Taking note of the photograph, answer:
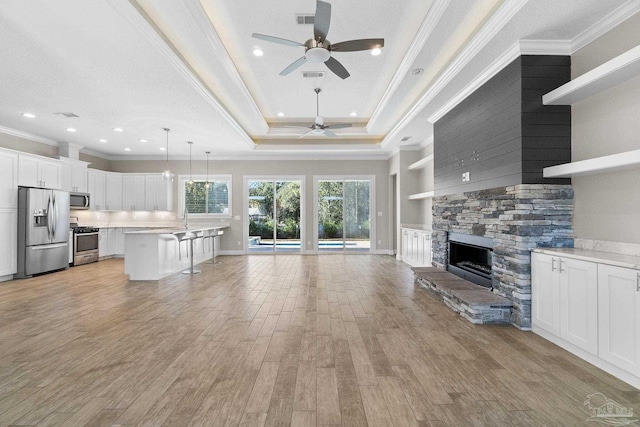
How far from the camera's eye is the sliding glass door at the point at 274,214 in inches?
377

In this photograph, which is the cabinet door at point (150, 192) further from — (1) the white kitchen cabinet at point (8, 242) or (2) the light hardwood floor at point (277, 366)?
(2) the light hardwood floor at point (277, 366)

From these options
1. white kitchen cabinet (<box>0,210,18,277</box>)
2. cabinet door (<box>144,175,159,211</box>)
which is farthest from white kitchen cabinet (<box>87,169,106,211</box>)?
white kitchen cabinet (<box>0,210,18,277</box>)

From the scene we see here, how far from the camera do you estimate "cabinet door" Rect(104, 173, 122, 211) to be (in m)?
8.92

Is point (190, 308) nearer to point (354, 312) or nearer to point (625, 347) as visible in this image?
point (354, 312)

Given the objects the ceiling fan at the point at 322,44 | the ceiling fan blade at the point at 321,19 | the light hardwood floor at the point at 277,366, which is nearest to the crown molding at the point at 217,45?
the ceiling fan at the point at 322,44

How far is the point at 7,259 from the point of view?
19.4ft

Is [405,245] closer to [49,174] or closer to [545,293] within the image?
[545,293]

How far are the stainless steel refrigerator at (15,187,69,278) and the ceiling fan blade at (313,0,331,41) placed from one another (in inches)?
257

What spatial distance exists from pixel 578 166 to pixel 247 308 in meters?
3.84

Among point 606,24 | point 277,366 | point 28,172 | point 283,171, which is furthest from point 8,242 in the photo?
point 606,24

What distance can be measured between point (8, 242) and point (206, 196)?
4.47 metres
